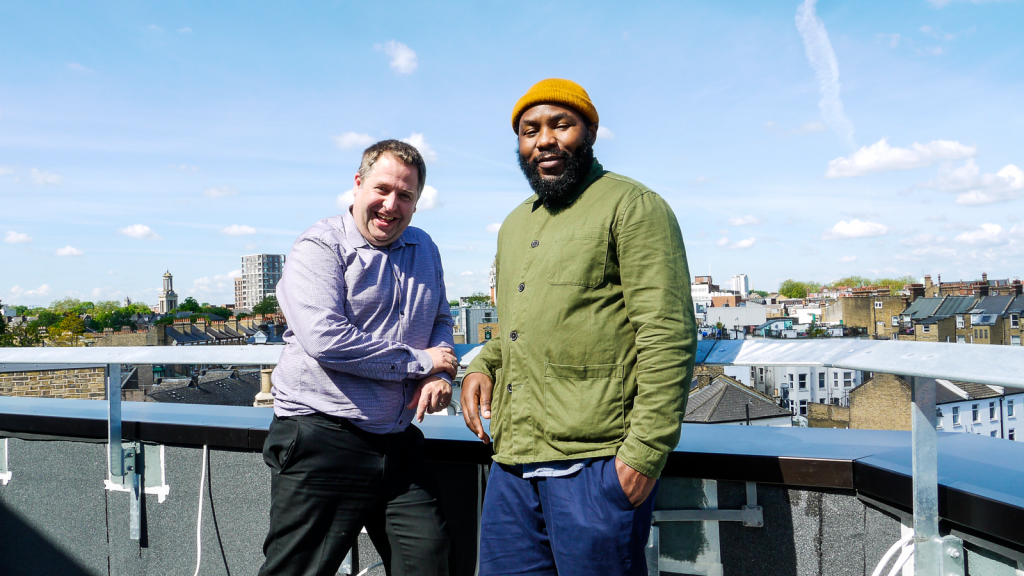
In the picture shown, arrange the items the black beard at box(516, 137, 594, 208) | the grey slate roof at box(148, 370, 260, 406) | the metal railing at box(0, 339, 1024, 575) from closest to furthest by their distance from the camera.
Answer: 1. the metal railing at box(0, 339, 1024, 575)
2. the black beard at box(516, 137, 594, 208)
3. the grey slate roof at box(148, 370, 260, 406)

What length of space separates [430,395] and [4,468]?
92.8 inches

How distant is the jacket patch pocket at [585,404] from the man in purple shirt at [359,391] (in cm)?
41

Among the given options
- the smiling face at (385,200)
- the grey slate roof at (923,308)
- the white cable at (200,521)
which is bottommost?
the grey slate roof at (923,308)

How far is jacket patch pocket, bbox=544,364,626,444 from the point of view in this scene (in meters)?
1.40

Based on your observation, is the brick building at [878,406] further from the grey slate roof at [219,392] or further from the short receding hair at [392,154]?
the short receding hair at [392,154]

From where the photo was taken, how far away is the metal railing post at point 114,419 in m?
2.45

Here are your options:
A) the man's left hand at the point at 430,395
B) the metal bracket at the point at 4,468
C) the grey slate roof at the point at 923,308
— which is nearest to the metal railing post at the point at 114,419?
the metal bracket at the point at 4,468

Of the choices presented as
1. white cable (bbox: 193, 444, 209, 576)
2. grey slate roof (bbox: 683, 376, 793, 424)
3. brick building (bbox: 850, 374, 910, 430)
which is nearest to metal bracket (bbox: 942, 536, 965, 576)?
white cable (bbox: 193, 444, 209, 576)

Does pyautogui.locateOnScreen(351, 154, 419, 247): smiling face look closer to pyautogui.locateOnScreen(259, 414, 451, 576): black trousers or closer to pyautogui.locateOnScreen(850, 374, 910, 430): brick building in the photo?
pyautogui.locateOnScreen(259, 414, 451, 576): black trousers

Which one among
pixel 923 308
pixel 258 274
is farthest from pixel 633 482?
pixel 258 274

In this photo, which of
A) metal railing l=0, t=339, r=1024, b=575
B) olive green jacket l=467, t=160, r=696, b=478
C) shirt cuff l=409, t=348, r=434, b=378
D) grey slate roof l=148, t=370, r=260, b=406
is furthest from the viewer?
grey slate roof l=148, t=370, r=260, b=406

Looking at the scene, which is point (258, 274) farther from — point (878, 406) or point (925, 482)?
point (925, 482)

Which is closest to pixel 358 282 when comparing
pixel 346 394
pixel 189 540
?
pixel 346 394

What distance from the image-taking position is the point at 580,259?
4.86ft
